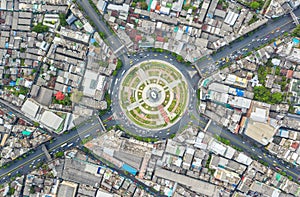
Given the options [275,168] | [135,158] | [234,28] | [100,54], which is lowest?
[135,158]

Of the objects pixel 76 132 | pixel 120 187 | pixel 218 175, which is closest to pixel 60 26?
pixel 76 132

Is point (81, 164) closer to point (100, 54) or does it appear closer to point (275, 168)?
point (100, 54)

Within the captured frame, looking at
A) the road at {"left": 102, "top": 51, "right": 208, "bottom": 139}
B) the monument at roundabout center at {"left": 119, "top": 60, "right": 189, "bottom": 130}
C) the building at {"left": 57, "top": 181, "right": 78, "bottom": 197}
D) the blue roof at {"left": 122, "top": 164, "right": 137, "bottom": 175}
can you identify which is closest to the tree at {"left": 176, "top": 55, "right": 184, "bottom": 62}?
the road at {"left": 102, "top": 51, "right": 208, "bottom": 139}

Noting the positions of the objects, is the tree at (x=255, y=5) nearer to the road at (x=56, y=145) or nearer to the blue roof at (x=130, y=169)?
the road at (x=56, y=145)

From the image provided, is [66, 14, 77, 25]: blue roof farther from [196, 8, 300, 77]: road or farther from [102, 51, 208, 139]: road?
[196, 8, 300, 77]: road

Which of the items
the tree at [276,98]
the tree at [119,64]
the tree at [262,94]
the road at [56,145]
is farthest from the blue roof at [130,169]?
the tree at [276,98]

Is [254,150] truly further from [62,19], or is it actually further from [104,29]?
[62,19]
